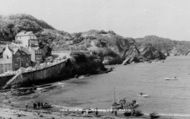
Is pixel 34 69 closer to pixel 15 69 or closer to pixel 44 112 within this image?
pixel 15 69

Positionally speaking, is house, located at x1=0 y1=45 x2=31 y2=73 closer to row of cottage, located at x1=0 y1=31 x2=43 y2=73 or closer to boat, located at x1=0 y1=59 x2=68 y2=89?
row of cottage, located at x1=0 y1=31 x2=43 y2=73

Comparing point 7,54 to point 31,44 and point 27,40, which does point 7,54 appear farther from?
point 27,40

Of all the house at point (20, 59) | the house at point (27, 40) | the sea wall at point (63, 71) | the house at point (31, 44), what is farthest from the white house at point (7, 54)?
the house at point (27, 40)

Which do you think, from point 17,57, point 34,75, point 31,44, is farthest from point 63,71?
point 31,44

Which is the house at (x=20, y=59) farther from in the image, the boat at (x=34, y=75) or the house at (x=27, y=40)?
the house at (x=27, y=40)

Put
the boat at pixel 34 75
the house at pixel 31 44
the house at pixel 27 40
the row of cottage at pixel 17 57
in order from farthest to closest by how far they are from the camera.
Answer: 1. the house at pixel 27 40
2. the house at pixel 31 44
3. the row of cottage at pixel 17 57
4. the boat at pixel 34 75

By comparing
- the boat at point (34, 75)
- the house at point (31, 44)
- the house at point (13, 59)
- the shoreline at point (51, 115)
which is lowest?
the shoreline at point (51, 115)
